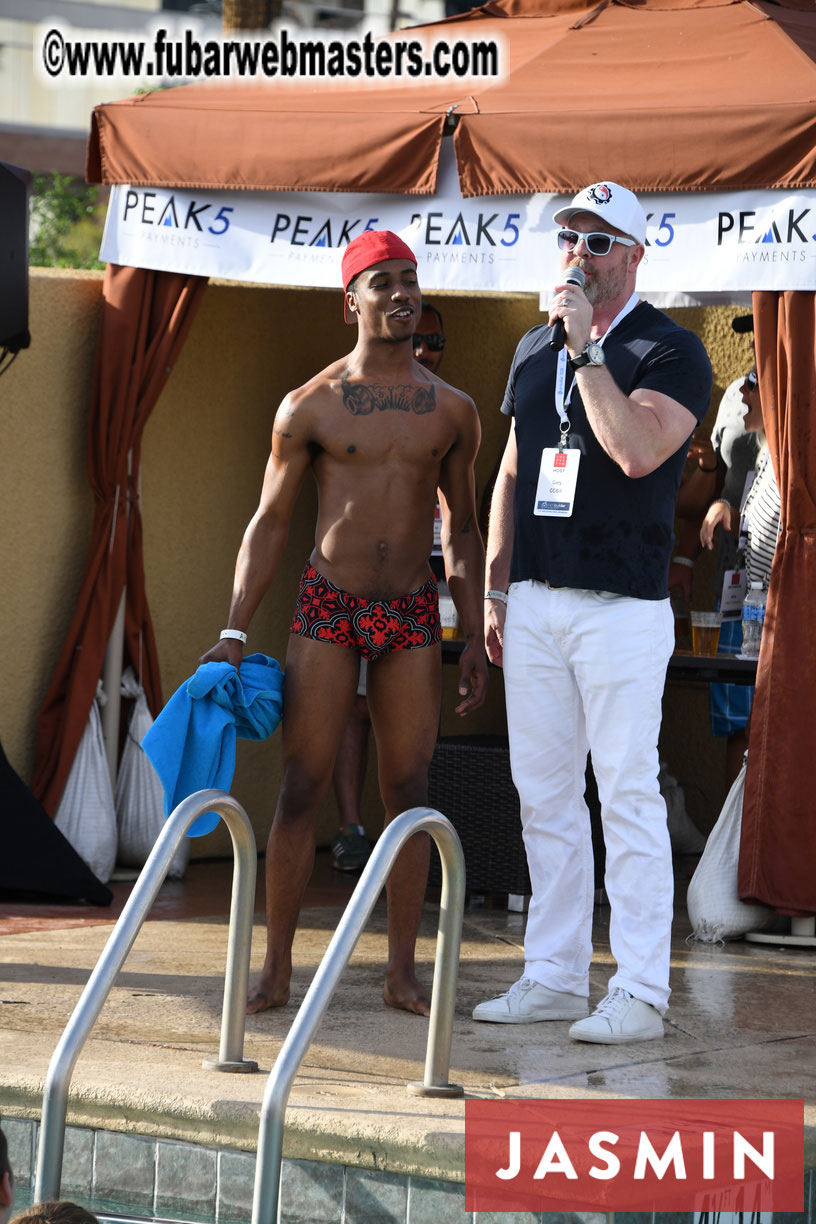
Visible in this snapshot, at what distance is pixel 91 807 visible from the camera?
6719 mm

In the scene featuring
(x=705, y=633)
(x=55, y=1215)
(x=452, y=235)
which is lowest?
(x=55, y=1215)

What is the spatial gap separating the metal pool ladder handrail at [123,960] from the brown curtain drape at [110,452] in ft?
9.57

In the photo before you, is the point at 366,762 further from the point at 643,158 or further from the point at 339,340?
the point at 643,158

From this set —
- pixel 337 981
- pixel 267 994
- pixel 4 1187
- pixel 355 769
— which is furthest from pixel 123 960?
pixel 355 769

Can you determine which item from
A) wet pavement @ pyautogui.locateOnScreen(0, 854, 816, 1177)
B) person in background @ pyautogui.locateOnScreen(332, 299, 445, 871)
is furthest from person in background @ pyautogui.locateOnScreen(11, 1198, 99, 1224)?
person in background @ pyautogui.locateOnScreen(332, 299, 445, 871)

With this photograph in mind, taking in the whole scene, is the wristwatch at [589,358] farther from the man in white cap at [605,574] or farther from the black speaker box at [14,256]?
the black speaker box at [14,256]

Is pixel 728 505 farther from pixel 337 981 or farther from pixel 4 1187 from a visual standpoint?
pixel 4 1187

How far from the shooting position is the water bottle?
6254mm

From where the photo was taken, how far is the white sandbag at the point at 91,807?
6.70 meters

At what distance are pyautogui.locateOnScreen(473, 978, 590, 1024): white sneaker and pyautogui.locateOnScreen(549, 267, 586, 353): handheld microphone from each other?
68.3 inches

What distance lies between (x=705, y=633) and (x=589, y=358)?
2.31m

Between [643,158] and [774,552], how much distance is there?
1.45m

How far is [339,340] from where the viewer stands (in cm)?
803

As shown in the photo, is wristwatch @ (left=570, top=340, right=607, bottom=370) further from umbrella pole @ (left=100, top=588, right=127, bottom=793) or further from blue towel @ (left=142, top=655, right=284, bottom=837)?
umbrella pole @ (left=100, top=588, right=127, bottom=793)
